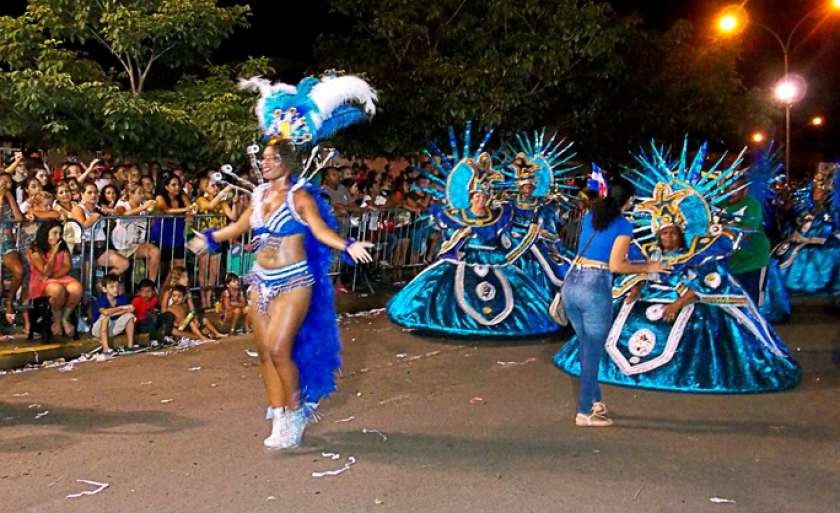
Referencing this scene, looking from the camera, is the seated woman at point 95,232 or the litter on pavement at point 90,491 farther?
the seated woman at point 95,232

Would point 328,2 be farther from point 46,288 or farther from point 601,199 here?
point 601,199

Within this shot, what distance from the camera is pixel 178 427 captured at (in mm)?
5805

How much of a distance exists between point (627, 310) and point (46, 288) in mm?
5074

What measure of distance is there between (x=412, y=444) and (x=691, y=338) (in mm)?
2732

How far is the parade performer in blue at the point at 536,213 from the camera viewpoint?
9664mm

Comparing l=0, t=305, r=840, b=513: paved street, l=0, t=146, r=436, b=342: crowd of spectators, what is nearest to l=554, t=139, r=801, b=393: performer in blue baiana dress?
l=0, t=305, r=840, b=513: paved street

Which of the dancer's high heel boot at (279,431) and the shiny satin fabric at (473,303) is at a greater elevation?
the shiny satin fabric at (473,303)

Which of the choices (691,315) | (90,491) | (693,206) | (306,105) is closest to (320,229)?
(306,105)

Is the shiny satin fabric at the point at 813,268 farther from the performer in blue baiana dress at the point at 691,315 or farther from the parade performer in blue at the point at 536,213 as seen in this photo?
the performer in blue baiana dress at the point at 691,315

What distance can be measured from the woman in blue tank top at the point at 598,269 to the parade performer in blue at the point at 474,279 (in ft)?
10.3

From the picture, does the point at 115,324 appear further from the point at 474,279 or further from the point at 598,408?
the point at 598,408

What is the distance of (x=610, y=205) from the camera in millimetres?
5832

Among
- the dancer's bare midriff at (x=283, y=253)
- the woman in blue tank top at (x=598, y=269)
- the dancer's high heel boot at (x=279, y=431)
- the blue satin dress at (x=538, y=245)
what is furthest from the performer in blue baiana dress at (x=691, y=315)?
the dancer's bare midriff at (x=283, y=253)

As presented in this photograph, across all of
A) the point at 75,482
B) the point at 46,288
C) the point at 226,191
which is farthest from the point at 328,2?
the point at 75,482
